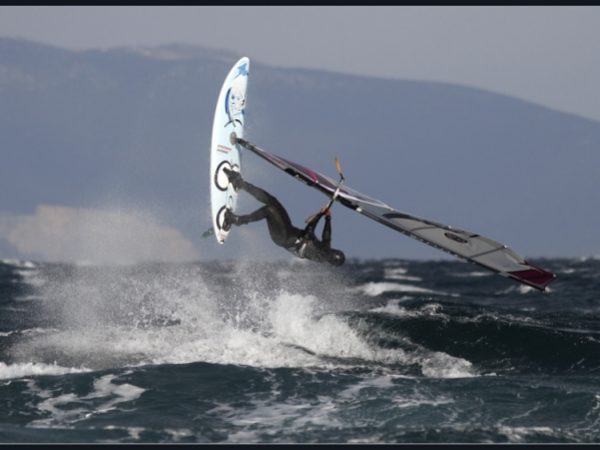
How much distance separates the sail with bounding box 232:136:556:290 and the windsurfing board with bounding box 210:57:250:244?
618 mm

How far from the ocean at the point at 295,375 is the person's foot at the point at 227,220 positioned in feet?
7.79

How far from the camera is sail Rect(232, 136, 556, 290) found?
49.4 ft

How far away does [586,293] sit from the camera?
131 ft

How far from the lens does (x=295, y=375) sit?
17.0 m

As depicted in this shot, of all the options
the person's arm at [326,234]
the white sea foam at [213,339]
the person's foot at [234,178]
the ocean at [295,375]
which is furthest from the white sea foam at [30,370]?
the person's arm at [326,234]

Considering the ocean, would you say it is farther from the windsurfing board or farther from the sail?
the windsurfing board

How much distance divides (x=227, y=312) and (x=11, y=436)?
44.6 feet

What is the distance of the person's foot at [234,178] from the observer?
16734 mm

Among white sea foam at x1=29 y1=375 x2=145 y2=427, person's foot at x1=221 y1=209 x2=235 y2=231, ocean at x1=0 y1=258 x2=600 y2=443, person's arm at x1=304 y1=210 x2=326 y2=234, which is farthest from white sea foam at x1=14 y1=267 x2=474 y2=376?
person's arm at x1=304 y1=210 x2=326 y2=234

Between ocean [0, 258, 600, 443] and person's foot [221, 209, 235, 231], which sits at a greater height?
person's foot [221, 209, 235, 231]

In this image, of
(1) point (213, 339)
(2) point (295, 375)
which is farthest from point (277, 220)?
(1) point (213, 339)

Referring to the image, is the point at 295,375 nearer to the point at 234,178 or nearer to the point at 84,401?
the point at 234,178

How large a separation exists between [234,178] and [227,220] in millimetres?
689

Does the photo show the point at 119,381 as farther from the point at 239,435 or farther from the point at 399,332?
the point at 399,332
